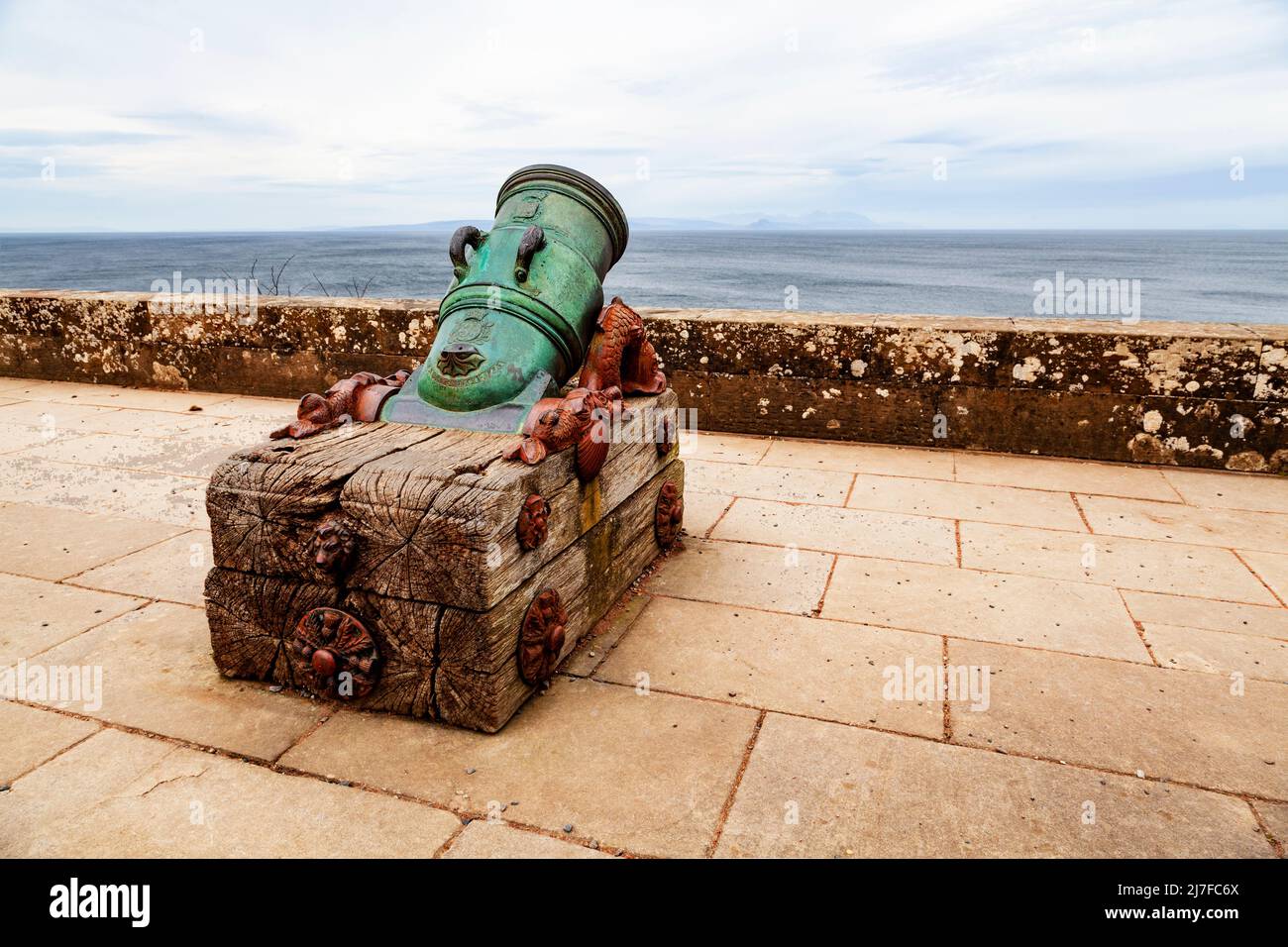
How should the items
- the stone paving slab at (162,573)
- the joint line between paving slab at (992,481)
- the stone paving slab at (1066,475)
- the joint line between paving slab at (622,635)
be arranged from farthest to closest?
the stone paving slab at (1066,475)
the joint line between paving slab at (992,481)
the stone paving slab at (162,573)
the joint line between paving slab at (622,635)

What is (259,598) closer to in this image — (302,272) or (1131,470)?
(1131,470)

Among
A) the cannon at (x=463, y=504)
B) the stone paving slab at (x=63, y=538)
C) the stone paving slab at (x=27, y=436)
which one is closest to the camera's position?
the cannon at (x=463, y=504)

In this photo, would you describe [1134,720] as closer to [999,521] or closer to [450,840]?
[999,521]

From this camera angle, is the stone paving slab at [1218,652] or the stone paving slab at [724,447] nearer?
the stone paving slab at [1218,652]

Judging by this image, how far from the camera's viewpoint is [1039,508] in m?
4.64

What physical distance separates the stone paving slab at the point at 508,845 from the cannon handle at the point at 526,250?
1894mm

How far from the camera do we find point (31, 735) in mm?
2555

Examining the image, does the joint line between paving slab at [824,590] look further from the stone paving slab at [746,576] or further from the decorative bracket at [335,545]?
the decorative bracket at [335,545]

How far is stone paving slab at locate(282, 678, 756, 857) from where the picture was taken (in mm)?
2207

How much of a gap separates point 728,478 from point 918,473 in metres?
1.14

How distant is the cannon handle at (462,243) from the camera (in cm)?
331

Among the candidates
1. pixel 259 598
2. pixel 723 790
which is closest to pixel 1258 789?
pixel 723 790

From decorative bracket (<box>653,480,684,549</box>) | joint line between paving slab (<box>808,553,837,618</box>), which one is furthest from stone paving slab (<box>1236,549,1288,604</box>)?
decorative bracket (<box>653,480,684,549</box>)

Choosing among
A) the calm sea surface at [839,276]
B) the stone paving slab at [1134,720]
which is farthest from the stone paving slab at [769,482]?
the calm sea surface at [839,276]
